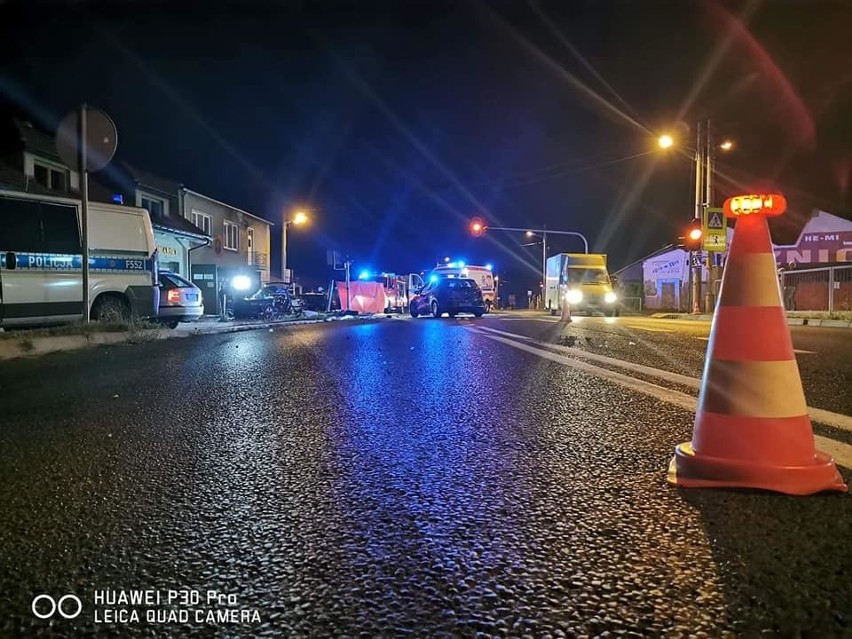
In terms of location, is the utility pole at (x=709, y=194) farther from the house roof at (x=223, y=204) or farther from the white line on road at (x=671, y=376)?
the house roof at (x=223, y=204)

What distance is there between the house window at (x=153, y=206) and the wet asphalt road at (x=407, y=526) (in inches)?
986

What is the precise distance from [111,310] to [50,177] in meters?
11.9

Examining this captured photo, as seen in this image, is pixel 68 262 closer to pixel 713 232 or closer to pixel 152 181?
pixel 152 181

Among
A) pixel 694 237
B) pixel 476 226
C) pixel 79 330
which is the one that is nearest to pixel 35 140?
pixel 79 330

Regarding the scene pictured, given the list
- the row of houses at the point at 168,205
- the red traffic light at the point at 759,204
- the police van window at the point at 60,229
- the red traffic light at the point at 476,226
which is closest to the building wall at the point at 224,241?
the row of houses at the point at 168,205

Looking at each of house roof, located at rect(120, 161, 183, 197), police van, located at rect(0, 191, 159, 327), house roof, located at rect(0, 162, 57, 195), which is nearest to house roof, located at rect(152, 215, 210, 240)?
house roof, located at rect(120, 161, 183, 197)

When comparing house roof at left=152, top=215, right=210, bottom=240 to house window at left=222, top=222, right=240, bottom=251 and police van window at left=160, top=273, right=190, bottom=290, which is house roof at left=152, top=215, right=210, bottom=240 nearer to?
house window at left=222, top=222, right=240, bottom=251

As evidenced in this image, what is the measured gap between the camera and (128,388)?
239 inches

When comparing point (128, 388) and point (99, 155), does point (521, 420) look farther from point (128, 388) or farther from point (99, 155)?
point (99, 155)

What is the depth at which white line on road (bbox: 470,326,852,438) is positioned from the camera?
161 inches

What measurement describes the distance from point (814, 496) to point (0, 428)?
15.9 ft

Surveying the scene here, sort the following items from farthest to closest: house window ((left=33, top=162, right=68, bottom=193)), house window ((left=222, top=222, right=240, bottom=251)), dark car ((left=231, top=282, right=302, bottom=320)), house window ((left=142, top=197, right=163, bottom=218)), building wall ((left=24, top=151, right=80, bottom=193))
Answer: house window ((left=222, top=222, right=240, bottom=251)) → house window ((left=142, top=197, right=163, bottom=218)) → dark car ((left=231, top=282, right=302, bottom=320)) → house window ((left=33, top=162, right=68, bottom=193)) → building wall ((left=24, top=151, right=80, bottom=193))

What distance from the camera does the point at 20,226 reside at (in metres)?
11.1

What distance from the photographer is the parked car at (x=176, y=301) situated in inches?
606
